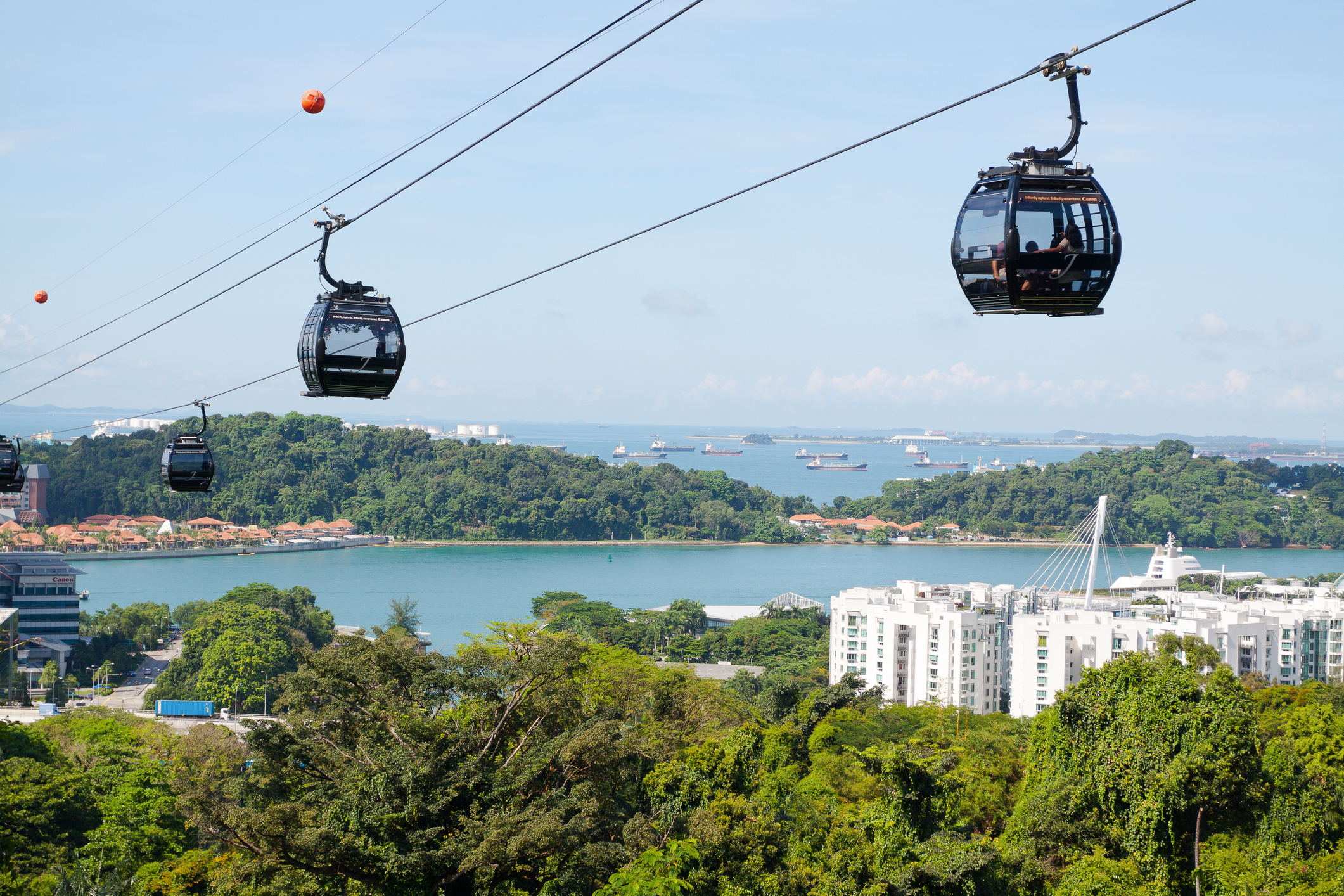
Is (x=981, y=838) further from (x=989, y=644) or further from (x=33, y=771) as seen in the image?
(x=989, y=644)

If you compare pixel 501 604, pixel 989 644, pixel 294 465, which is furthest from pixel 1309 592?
pixel 294 465

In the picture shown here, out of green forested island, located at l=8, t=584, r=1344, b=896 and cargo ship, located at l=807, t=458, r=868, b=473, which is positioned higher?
cargo ship, located at l=807, t=458, r=868, b=473

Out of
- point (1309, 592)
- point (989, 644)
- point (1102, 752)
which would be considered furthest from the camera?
point (1309, 592)

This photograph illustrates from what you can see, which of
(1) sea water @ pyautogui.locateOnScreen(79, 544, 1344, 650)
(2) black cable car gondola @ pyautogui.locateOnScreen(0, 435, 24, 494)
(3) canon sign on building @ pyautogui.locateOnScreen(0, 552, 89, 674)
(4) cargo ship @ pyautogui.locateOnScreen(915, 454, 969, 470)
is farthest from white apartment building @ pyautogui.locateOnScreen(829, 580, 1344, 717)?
(4) cargo ship @ pyautogui.locateOnScreen(915, 454, 969, 470)

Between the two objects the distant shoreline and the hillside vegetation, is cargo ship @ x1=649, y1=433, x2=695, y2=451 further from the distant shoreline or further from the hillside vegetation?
the hillside vegetation

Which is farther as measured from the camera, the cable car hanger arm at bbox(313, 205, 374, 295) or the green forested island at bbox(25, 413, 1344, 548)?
the green forested island at bbox(25, 413, 1344, 548)

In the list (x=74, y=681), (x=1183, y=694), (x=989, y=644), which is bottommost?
(x=74, y=681)

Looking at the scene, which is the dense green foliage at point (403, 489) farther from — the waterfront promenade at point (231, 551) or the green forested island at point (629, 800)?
the green forested island at point (629, 800)
